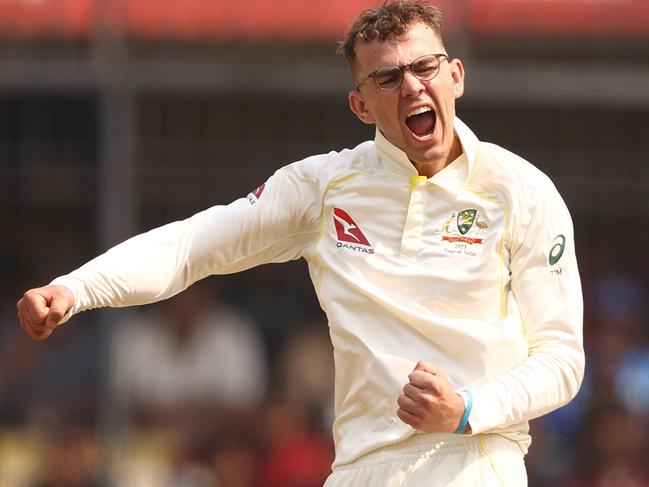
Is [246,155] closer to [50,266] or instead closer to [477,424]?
[50,266]

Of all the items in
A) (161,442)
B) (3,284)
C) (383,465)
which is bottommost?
(161,442)

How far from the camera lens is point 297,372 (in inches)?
392

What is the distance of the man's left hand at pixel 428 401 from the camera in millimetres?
4145

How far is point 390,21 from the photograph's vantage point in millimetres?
4645

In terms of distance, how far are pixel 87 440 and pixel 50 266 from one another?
1.35m

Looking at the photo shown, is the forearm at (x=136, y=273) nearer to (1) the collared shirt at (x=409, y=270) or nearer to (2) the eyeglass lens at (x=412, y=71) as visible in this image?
(1) the collared shirt at (x=409, y=270)

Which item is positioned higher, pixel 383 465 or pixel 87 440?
pixel 383 465

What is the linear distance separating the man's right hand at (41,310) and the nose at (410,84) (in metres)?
1.15

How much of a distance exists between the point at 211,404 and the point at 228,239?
4854mm

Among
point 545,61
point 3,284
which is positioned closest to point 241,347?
point 3,284

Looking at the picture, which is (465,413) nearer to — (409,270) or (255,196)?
(409,270)

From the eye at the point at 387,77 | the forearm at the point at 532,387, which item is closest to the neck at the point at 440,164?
the eye at the point at 387,77

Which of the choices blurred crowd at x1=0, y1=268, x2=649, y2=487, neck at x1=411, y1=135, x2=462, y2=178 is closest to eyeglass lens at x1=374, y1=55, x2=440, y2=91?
neck at x1=411, y1=135, x2=462, y2=178

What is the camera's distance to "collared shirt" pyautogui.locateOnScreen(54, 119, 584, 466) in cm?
455
